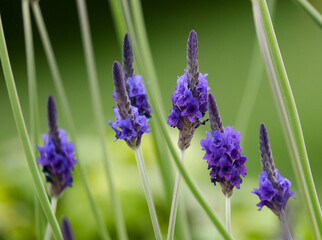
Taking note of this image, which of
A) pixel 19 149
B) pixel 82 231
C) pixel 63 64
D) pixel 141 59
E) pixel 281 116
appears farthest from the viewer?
pixel 63 64

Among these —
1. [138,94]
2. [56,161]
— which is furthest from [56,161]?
[138,94]

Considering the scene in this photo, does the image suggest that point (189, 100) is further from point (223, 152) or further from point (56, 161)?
point (56, 161)

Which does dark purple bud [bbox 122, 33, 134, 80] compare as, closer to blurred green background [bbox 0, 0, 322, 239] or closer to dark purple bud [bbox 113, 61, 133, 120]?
dark purple bud [bbox 113, 61, 133, 120]

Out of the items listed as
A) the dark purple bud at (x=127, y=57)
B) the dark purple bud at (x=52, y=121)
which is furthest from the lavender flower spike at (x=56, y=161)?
the dark purple bud at (x=127, y=57)

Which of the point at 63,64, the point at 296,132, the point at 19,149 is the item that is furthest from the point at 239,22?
the point at 296,132

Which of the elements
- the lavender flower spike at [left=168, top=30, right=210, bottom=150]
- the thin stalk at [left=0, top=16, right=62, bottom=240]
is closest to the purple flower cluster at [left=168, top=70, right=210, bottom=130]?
the lavender flower spike at [left=168, top=30, right=210, bottom=150]

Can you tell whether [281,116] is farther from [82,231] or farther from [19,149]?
[19,149]

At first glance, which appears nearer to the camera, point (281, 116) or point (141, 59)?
point (281, 116)
